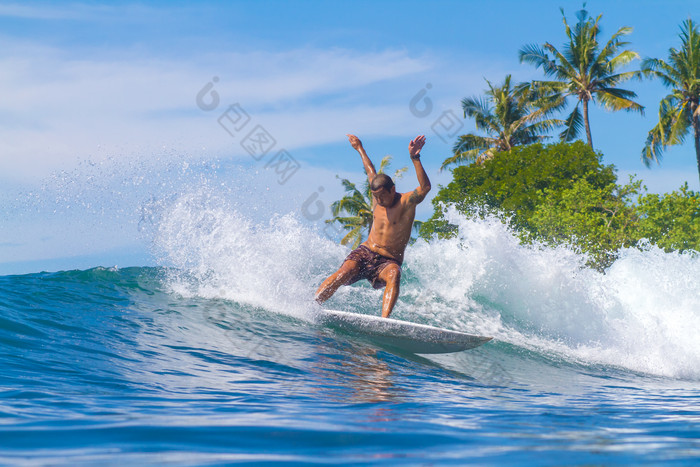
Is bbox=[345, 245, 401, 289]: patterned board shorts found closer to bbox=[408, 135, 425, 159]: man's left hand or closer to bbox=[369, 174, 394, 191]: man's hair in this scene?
bbox=[369, 174, 394, 191]: man's hair

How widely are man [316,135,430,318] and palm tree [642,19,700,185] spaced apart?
2599 cm

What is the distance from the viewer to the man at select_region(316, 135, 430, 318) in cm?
673

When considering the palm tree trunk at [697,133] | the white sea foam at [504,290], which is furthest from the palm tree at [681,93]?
the white sea foam at [504,290]

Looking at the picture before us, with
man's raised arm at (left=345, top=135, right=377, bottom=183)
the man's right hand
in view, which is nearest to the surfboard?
man's raised arm at (left=345, top=135, right=377, bottom=183)

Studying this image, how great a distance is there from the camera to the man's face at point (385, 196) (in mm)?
6745

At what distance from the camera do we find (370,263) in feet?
23.7

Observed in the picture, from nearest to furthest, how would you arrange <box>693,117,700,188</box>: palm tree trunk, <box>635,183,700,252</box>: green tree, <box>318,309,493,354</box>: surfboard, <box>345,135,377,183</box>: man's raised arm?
<box>318,309,493,354</box>: surfboard → <box>345,135,377,183</box>: man's raised arm → <box>635,183,700,252</box>: green tree → <box>693,117,700,188</box>: palm tree trunk

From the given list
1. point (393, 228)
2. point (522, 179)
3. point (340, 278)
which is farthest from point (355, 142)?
point (522, 179)

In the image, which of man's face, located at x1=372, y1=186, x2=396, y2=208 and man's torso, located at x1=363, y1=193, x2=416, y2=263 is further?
man's torso, located at x1=363, y1=193, x2=416, y2=263

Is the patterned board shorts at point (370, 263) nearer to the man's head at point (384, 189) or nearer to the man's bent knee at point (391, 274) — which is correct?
the man's bent knee at point (391, 274)

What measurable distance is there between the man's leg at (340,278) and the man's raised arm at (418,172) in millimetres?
1140

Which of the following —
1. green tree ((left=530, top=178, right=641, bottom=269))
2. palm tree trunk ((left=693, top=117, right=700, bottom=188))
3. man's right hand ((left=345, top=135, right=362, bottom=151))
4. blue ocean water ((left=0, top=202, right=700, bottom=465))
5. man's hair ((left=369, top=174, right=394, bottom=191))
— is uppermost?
palm tree trunk ((left=693, top=117, right=700, bottom=188))

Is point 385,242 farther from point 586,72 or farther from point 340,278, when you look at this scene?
point 586,72

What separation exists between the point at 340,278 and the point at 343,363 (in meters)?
1.80
